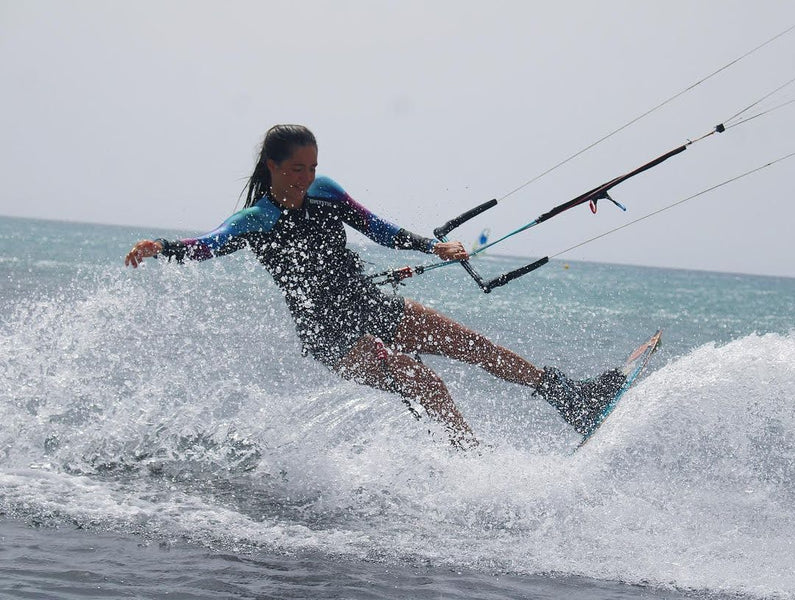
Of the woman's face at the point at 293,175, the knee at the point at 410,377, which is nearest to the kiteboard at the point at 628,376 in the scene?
the knee at the point at 410,377

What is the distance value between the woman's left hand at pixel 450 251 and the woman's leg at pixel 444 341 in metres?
0.39

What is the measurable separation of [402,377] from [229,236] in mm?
1307

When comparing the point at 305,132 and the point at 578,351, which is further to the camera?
the point at 578,351

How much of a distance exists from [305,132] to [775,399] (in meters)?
3.49

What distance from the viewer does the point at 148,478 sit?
5.94 meters

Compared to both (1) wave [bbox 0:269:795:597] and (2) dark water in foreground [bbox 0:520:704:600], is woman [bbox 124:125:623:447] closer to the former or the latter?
(1) wave [bbox 0:269:795:597]

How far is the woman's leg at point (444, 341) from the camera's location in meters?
5.94

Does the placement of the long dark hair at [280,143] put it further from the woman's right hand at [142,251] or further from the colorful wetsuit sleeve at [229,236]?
the woman's right hand at [142,251]

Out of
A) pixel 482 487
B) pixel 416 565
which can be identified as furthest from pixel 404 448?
pixel 416 565

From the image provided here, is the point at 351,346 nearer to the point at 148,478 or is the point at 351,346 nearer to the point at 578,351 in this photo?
the point at 148,478

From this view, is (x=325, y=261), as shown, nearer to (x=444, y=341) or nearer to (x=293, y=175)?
(x=293, y=175)

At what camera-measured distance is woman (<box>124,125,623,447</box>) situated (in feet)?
17.9

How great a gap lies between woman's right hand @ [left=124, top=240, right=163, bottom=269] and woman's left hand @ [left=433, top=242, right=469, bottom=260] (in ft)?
5.45

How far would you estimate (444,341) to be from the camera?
5992 millimetres
